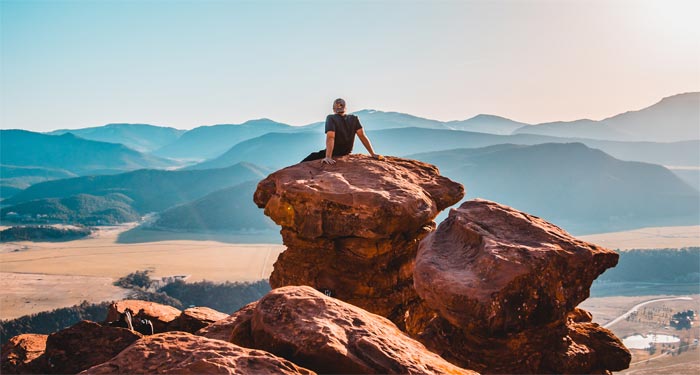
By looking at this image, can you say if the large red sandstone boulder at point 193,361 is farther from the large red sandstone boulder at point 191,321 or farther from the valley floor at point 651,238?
the valley floor at point 651,238

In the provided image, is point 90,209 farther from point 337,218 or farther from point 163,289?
point 337,218

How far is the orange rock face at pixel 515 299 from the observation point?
6688mm

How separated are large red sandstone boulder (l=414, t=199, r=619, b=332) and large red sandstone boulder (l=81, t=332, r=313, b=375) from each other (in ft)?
10.2

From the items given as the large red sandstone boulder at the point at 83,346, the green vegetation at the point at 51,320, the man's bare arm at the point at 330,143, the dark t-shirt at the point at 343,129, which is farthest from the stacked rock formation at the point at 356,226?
the green vegetation at the point at 51,320

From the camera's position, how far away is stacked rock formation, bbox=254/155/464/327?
999 centimetres

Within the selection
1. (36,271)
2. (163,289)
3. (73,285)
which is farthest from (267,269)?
(36,271)

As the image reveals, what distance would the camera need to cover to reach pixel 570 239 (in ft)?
24.8

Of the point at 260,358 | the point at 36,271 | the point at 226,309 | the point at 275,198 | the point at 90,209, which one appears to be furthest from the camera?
the point at 90,209

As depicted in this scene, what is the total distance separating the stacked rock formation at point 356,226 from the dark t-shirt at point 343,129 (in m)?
0.61

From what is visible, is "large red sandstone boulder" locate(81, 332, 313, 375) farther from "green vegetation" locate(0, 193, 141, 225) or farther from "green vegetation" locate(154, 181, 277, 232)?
"green vegetation" locate(0, 193, 141, 225)

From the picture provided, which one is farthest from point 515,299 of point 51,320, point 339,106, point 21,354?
point 51,320

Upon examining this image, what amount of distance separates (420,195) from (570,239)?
3611 millimetres

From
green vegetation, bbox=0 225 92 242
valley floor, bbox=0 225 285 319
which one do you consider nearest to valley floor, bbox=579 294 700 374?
valley floor, bbox=0 225 285 319

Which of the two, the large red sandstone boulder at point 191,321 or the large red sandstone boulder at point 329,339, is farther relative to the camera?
the large red sandstone boulder at point 191,321
